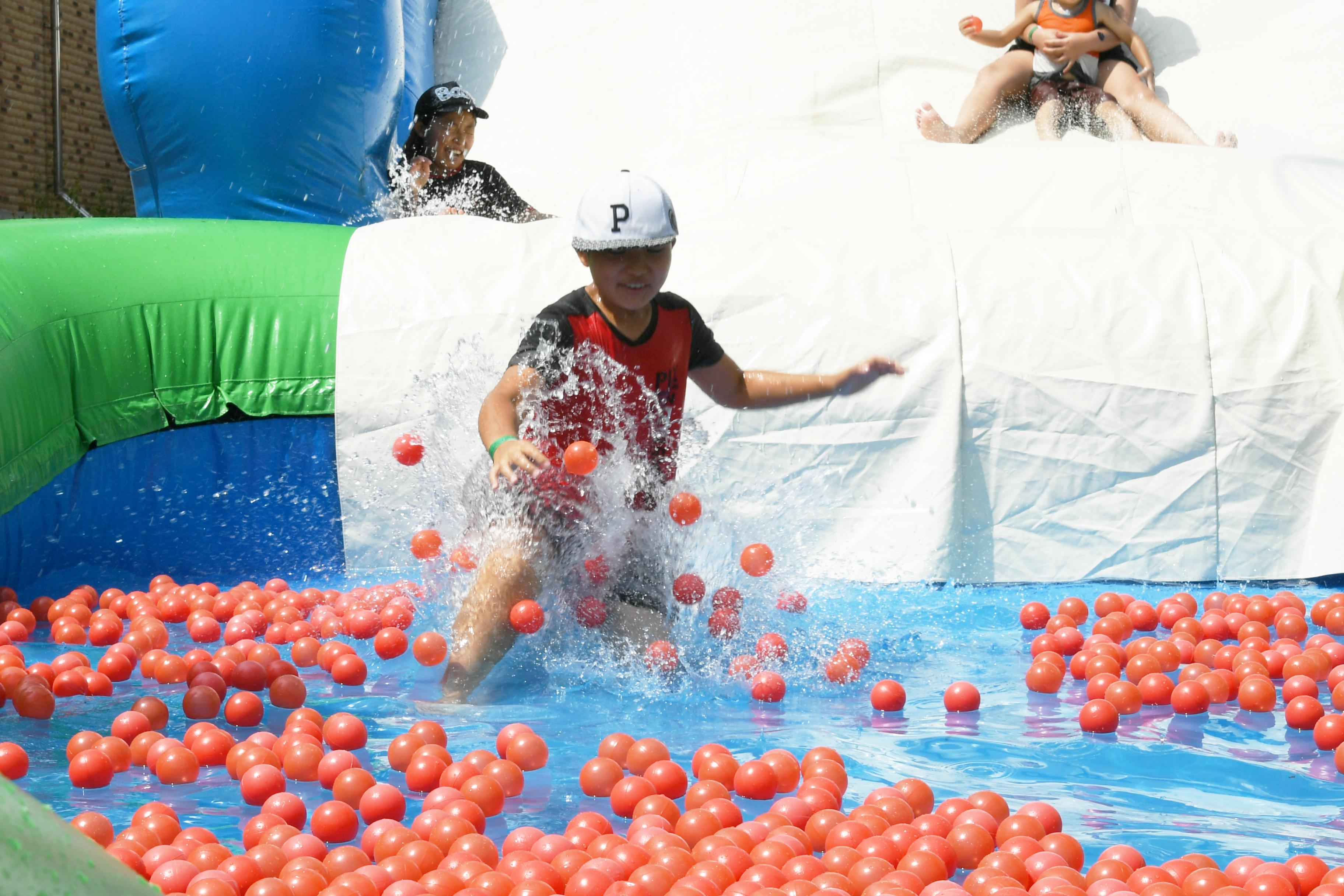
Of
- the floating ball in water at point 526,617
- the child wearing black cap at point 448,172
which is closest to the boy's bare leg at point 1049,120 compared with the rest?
the child wearing black cap at point 448,172

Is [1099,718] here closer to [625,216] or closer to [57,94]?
[625,216]

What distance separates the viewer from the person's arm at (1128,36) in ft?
17.0

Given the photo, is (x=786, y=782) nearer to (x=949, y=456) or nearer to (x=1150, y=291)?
(x=949, y=456)

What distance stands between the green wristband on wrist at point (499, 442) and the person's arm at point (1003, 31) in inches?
154

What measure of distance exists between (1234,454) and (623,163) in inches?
116

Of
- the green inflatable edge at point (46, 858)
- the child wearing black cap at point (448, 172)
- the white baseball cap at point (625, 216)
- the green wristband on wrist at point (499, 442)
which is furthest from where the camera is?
the child wearing black cap at point (448, 172)

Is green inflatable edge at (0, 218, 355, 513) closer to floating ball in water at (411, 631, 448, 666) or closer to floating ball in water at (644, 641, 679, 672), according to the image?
floating ball in water at (411, 631, 448, 666)

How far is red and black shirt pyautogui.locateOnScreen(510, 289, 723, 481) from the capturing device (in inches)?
101

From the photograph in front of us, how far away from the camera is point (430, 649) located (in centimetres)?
257

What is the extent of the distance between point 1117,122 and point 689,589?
3.40 metres

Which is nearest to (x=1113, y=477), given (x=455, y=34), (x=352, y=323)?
(x=352, y=323)

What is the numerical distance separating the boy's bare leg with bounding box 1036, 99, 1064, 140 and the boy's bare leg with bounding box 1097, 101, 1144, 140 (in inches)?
6.7

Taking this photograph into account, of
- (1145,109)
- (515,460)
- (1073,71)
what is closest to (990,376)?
(515,460)

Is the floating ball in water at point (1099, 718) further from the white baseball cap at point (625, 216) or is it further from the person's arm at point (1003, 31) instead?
the person's arm at point (1003, 31)
